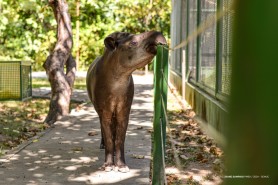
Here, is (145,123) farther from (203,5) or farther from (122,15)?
(122,15)

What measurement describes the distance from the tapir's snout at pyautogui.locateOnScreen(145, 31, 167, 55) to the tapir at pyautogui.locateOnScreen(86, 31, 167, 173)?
0.91 ft

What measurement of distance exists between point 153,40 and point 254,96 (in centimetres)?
464

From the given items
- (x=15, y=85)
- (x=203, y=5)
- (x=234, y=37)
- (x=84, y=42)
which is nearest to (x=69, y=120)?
(x=203, y=5)

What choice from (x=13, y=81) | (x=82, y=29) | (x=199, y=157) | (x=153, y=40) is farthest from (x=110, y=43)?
(x=82, y=29)

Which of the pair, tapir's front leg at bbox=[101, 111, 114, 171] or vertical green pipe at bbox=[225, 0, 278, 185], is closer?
vertical green pipe at bbox=[225, 0, 278, 185]

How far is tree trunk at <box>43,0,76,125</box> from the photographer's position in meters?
11.6

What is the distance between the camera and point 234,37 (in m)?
0.51

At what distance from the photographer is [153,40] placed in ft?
16.8

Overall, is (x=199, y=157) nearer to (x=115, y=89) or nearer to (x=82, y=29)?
(x=115, y=89)

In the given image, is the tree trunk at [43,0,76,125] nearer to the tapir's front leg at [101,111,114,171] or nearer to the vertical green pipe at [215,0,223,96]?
the vertical green pipe at [215,0,223,96]

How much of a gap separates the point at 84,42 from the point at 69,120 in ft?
72.2

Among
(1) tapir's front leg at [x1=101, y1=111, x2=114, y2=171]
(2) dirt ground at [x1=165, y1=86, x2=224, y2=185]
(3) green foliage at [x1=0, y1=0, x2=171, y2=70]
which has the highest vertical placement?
(3) green foliage at [x1=0, y1=0, x2=171, y2=70]

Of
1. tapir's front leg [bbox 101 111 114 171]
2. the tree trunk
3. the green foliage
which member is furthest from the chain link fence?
the green foliage

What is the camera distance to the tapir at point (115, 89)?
574 centimetres
